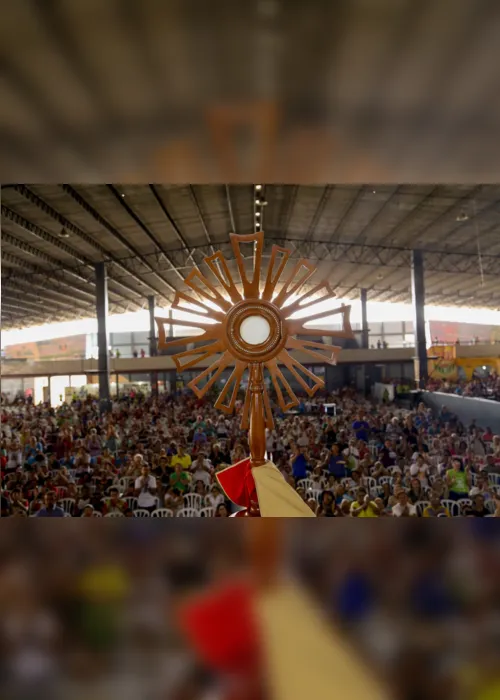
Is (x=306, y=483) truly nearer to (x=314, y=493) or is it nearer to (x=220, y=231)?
(x=314, y=493)

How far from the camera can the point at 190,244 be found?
51.4 feet

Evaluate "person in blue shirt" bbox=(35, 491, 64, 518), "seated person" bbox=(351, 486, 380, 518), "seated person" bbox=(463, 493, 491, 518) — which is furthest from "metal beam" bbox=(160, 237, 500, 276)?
"seated person" bbox=(351, 486, 380, 518)

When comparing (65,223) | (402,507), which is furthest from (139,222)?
(402,507)

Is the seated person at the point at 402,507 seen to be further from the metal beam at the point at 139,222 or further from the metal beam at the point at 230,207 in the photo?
the metal beam at the point at 230,207

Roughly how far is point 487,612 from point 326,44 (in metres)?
0.72

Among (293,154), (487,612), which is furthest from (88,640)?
(293,154)

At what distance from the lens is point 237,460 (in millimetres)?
5738

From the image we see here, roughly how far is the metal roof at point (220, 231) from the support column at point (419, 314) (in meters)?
0.56

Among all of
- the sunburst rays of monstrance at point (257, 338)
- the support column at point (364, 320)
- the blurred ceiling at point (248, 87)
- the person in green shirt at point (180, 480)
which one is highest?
the support column at point (364, 320)

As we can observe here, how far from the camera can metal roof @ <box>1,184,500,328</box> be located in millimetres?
10281

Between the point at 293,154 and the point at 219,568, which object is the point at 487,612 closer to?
the point at 219,568

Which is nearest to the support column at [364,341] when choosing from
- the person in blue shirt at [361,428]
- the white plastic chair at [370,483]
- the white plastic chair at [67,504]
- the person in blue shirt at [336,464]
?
the person in blue shirt at [361,428]

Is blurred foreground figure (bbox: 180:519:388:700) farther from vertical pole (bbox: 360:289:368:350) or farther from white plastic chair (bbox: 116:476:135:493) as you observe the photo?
vertical pole (bbox: 360:289:368:350)

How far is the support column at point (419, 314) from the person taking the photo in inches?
580
